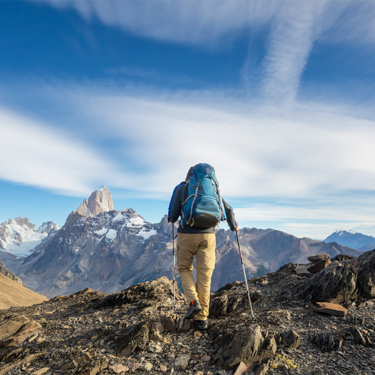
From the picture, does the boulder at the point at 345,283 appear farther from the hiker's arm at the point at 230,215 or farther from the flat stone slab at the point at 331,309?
→ the hiker's arm at the point at 230,215

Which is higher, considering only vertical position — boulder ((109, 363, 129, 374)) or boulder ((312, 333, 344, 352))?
boulder ((312, 333, 344, 352))

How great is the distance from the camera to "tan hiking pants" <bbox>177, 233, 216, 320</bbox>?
7.48 meters

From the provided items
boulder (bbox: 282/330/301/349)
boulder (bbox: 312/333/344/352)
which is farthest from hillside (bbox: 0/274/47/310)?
boulder (bbox: 312/333/344/352)

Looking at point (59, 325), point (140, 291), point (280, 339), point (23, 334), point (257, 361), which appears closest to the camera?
point (257, 361)

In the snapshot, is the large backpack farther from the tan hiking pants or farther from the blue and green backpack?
the tan hiking pants

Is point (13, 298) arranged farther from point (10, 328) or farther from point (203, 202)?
point (203, 202)

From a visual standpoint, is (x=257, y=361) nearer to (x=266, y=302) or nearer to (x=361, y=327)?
(x=361, y=327)

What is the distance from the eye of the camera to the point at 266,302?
9.42 m

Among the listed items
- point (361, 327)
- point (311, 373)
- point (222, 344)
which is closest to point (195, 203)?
point (222, 344)

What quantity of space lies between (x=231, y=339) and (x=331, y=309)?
3369mm

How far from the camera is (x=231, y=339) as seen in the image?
6.00m

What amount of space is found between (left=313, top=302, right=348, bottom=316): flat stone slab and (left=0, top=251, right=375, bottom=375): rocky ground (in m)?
0.13

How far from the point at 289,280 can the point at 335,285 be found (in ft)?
10.7

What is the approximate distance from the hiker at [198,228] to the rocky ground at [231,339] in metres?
0.80
